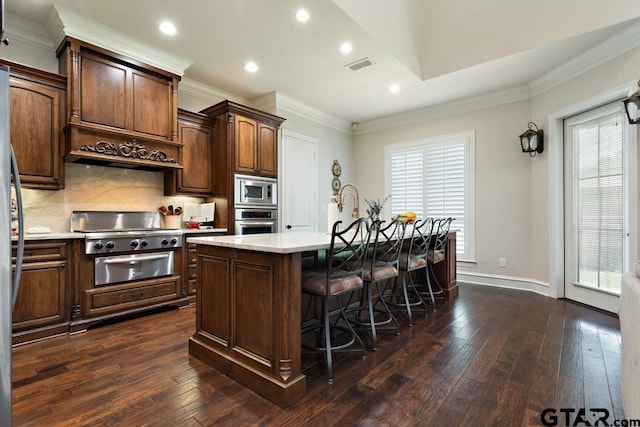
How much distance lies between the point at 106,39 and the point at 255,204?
7.78 ft

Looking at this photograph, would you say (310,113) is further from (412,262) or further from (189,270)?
(412,262)

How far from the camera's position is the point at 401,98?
4.93 meters

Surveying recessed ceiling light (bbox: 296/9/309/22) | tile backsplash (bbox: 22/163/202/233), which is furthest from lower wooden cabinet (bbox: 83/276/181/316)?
recessed ceiling light (bbox: 296/9/309/22)

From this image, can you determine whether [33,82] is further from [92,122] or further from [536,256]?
[536,256]

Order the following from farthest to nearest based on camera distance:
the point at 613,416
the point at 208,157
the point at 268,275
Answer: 1. the point at 208,157
2. the point at 268,275
3. the point at 613,416

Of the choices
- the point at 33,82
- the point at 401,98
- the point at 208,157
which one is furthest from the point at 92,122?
the point at 401,98

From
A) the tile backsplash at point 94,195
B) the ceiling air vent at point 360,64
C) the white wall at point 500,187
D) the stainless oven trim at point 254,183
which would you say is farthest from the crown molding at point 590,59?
the tile backsplash at point 94,195

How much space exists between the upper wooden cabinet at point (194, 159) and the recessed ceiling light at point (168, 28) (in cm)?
95

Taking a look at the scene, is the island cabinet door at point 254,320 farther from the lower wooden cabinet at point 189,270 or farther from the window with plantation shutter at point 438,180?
the window with plantation shutter at point 438,180

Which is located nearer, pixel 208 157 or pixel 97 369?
pixel 97 369

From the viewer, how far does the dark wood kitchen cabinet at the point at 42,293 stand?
2.60 meters

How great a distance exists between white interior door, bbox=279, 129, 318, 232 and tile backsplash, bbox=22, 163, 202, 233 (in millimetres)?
1579

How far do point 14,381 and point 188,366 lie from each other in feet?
3.43

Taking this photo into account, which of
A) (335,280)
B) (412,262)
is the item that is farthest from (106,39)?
(412,262)
